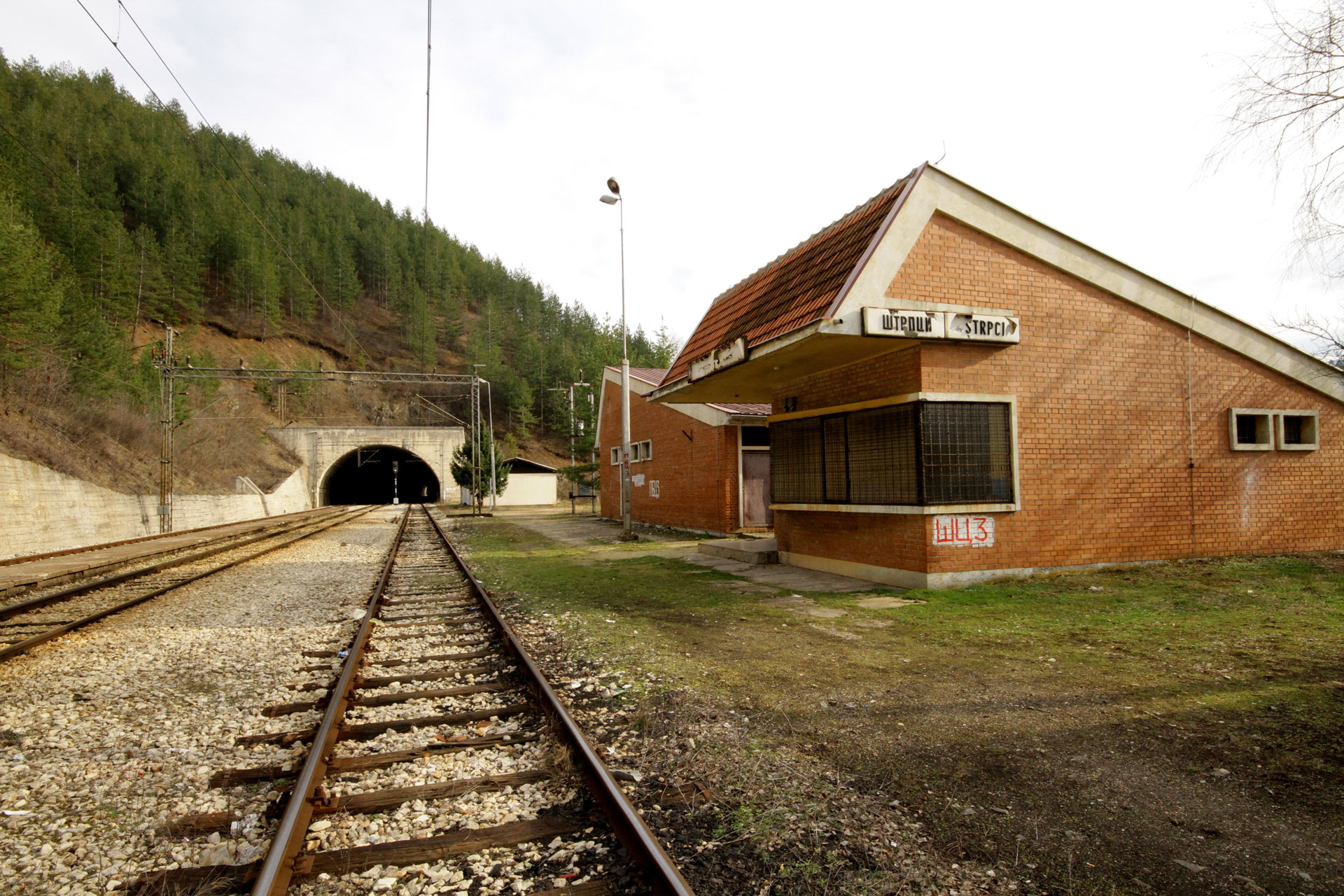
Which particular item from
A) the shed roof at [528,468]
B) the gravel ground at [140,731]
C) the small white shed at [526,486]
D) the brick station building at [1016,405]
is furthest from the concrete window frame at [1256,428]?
the shed roof at [528,468]

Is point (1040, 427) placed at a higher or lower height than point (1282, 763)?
higher

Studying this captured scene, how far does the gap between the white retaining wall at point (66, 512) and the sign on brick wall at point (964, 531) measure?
19.1 metres

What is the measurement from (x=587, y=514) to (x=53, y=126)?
6991 centimetres

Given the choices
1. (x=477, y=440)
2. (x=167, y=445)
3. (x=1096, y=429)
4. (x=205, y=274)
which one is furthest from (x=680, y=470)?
(x=205, y=274)

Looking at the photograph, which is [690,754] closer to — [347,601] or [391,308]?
[347,601]

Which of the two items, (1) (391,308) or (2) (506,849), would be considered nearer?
(2) (506,849)

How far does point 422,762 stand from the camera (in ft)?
12.8

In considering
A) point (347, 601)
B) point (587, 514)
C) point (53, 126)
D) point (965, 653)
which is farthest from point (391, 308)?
point (965, 653)

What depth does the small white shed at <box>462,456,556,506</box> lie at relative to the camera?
169 feet

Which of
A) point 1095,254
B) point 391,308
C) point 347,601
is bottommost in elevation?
point 347,601

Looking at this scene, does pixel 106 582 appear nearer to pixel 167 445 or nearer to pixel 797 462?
pixel 797 462

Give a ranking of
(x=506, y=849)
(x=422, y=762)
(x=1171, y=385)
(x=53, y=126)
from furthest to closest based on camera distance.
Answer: (x=53, y=126)
(x=1171, y=385)
(x=422, y=762)
(x=506, y=849)

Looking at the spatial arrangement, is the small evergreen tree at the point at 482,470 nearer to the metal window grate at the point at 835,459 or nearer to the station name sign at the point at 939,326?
the metal window grate at the point at 835,459

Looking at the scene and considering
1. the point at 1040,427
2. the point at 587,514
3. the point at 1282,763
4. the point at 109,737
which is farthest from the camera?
the point at 587,514
